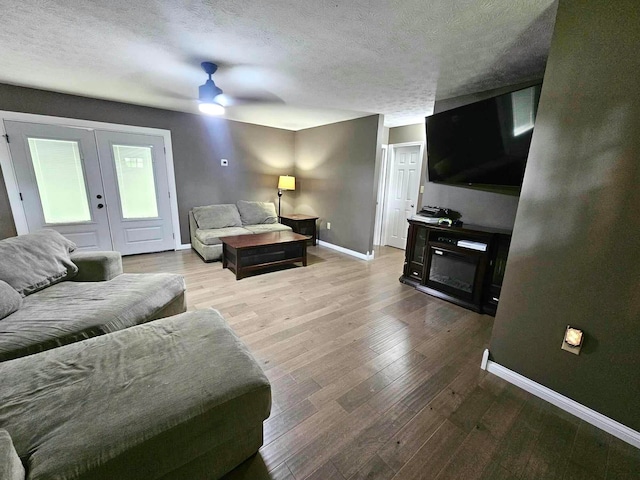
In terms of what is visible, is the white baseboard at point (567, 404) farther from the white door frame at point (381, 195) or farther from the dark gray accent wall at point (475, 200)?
the white door frame at point (381, 195)

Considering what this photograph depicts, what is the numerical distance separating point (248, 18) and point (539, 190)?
2061 mm

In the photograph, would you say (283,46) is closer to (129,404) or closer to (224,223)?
(129,404)

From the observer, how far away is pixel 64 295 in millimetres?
1809

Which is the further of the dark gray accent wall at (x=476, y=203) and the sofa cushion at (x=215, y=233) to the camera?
the sofa cushion at (x=215, y=233)

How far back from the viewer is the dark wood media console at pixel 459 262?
8.42ft

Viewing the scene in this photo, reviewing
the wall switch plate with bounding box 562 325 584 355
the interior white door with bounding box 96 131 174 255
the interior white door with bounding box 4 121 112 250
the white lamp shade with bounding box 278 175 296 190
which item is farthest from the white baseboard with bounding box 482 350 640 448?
the interior white door with bounding box 4 121 112 250

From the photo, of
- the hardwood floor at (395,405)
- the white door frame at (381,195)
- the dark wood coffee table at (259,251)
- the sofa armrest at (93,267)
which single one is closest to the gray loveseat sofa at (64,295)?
the sofa armrest at (93,267)

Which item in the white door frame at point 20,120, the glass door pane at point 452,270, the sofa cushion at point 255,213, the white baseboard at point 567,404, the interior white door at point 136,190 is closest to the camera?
the white baseboard at point 567,404

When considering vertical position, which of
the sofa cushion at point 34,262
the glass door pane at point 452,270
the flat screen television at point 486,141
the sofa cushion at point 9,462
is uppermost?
the flat screen television at point 486,141

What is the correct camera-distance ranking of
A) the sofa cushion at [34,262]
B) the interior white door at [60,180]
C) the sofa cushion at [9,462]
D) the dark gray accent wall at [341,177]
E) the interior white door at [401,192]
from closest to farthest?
the sofa cushion at [9,462]
the sofa cushion at [34,262]
the interior white door at [60,180]
the dark gray accent wall at [341,177]
the interior white door at [401,192]

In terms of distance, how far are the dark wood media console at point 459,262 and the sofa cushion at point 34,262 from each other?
3.37m

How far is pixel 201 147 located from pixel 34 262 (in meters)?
3.03

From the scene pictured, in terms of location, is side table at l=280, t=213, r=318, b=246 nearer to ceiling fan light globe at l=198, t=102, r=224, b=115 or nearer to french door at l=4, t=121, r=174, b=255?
french door at l=4, t=121, r=174, b=255

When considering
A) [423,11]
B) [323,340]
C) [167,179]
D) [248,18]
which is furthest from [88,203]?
[423,11]
